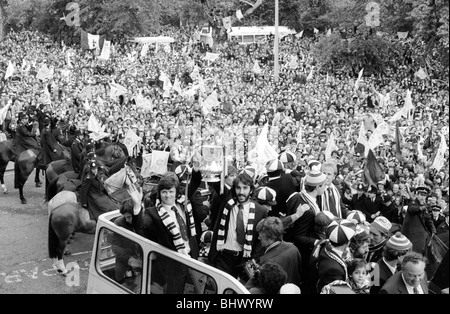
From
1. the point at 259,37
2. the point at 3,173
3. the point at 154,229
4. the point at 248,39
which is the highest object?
the point at 259,37

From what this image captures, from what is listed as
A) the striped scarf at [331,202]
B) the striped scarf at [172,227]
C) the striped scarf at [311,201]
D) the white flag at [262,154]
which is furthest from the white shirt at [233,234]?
the white flag at [262,154]

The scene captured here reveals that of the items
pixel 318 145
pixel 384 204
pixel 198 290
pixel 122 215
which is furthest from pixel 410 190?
pixel 198 290

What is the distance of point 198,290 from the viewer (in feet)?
14.1

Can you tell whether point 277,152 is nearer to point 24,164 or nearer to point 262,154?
point 262,154

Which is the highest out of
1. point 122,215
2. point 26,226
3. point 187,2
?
point 187,2

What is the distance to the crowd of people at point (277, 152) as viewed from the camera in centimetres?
540

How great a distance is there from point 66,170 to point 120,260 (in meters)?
7.21

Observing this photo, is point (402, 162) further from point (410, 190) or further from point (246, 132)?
point (246, 132)

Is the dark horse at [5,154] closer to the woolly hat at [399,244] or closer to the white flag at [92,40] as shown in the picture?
the woolly hat at [399,244]

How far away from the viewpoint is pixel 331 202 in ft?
22.4

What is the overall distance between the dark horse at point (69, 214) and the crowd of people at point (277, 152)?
1.11 meters

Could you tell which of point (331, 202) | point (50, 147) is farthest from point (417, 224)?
point (50, 147)

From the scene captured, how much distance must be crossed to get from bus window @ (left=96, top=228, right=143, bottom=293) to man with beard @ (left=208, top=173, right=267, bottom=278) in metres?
1.14

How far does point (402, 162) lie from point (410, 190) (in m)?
2.00
